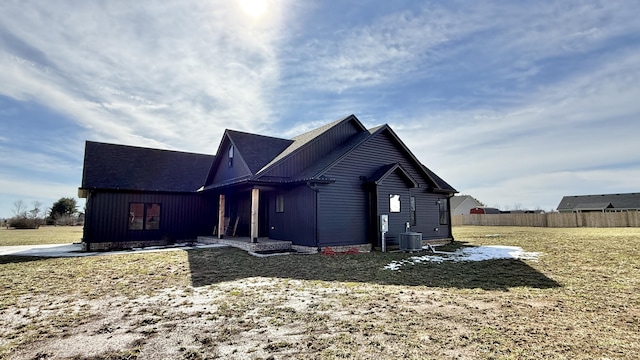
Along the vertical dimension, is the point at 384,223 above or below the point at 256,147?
below

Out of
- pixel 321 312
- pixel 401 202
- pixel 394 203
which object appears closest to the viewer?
pixel 321 312

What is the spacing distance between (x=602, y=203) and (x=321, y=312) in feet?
212

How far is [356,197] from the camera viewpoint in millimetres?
13344

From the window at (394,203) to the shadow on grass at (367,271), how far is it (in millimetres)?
3236

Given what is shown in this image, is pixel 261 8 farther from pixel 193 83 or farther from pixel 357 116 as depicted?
pixel 357 116

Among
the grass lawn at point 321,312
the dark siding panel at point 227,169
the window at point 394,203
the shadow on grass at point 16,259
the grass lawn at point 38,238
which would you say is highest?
the dark siding panel at point 227,169

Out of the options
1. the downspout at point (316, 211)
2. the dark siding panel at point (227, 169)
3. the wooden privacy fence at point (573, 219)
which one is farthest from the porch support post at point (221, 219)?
the wooden privacy fence at point (573, 219)

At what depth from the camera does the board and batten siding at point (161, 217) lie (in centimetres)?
1470

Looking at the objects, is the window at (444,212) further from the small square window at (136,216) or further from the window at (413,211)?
the small square window at (136,216)

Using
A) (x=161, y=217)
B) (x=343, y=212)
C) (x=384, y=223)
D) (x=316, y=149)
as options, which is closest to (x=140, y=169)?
(x=161, y=217)

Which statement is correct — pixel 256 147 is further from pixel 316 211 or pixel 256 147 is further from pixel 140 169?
pixel 140 169

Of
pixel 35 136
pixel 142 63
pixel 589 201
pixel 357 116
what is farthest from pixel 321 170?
pixel 589 201

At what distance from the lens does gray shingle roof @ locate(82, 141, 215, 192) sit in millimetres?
15398

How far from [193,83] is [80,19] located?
3.89 meters
